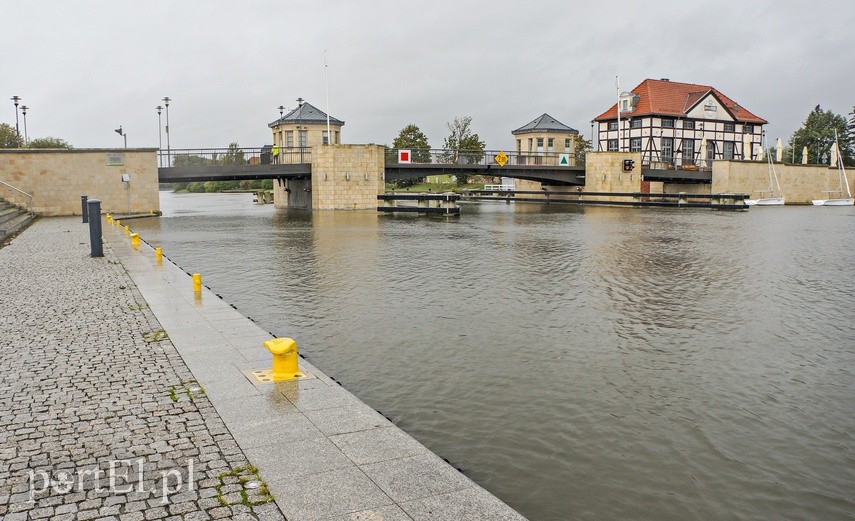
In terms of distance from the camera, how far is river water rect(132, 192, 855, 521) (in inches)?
237

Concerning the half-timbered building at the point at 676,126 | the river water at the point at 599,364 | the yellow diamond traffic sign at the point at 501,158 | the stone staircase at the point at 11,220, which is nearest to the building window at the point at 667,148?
the half-timbered building at the point at 676,126

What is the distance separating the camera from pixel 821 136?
115 meters

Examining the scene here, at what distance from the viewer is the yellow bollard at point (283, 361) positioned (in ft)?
24.8

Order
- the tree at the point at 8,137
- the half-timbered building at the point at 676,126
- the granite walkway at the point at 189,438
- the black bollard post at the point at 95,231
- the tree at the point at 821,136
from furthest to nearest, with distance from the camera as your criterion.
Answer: the tree at the point at 821,136, the half-timbered building at the point at 676,126, the tree at the point at 8,137, the black bollard post at the point at 95,231, the granite walkway at the point at 189,438

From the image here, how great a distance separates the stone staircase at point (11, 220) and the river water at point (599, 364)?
891cm

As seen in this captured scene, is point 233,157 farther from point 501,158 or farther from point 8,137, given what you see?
point 8,137

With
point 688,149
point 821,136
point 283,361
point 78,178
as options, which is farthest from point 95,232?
point 821,136

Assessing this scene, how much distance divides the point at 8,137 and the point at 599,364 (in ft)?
242

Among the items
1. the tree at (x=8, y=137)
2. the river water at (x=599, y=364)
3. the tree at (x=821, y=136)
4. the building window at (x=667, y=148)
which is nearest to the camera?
the river water at (x=599, y=364)

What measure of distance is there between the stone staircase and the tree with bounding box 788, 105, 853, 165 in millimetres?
113186

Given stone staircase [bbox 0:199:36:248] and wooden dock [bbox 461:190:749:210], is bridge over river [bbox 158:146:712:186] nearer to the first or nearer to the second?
wooden dock [bbox 461:190:749:210]

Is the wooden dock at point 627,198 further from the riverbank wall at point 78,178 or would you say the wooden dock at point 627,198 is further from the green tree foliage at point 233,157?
the riverbank wall at point 78,178

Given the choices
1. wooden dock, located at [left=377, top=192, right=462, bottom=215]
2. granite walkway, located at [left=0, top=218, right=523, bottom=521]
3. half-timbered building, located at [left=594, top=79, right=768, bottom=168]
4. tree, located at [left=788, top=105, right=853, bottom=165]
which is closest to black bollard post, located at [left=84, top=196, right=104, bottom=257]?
granite walkway, located at [left=0, top=218, right=523, bottom=521]

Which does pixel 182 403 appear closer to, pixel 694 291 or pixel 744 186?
pixel 694 291
